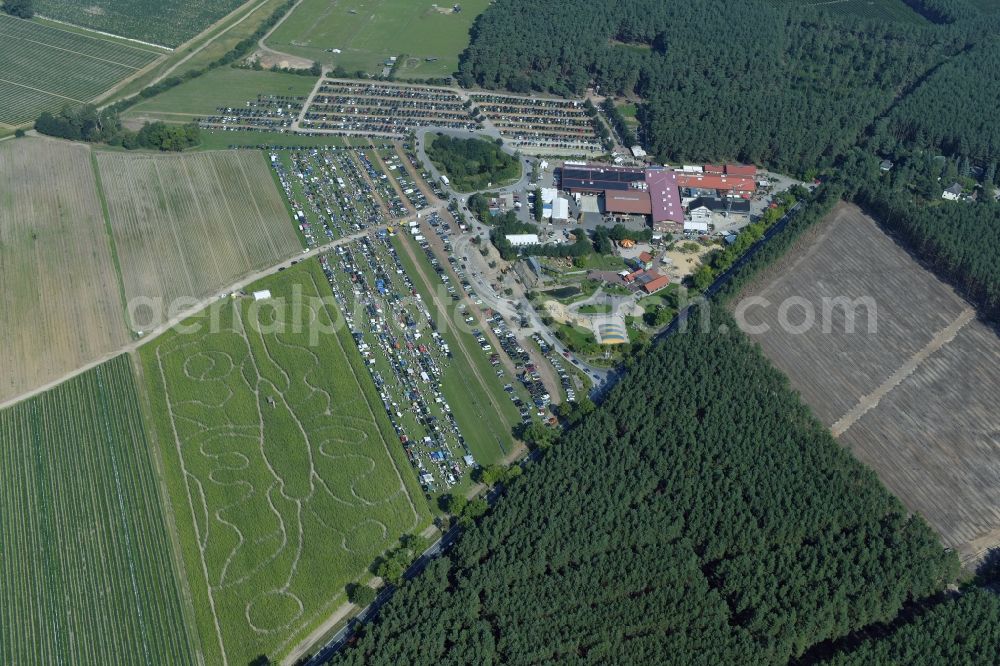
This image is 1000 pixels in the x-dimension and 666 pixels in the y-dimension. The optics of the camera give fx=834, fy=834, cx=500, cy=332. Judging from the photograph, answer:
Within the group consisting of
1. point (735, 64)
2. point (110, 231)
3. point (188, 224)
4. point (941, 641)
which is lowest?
point (941, 641)

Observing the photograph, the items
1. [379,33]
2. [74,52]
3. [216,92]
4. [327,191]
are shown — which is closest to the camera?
[327,191]

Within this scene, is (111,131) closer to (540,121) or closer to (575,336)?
(540,121)

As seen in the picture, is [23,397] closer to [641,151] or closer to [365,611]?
[365,611]

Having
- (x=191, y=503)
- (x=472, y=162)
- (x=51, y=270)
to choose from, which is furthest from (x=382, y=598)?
(x=472, y=162)

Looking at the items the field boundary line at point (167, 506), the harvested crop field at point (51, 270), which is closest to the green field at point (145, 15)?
the harvested crop field at point (51, 270)

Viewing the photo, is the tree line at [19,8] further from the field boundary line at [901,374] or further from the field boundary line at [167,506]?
the field boundary line at [901,374]

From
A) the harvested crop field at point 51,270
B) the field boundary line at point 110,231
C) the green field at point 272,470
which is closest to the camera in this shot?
the green field at point 272,470

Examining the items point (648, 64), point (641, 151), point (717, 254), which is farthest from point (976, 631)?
point (648, 64)
